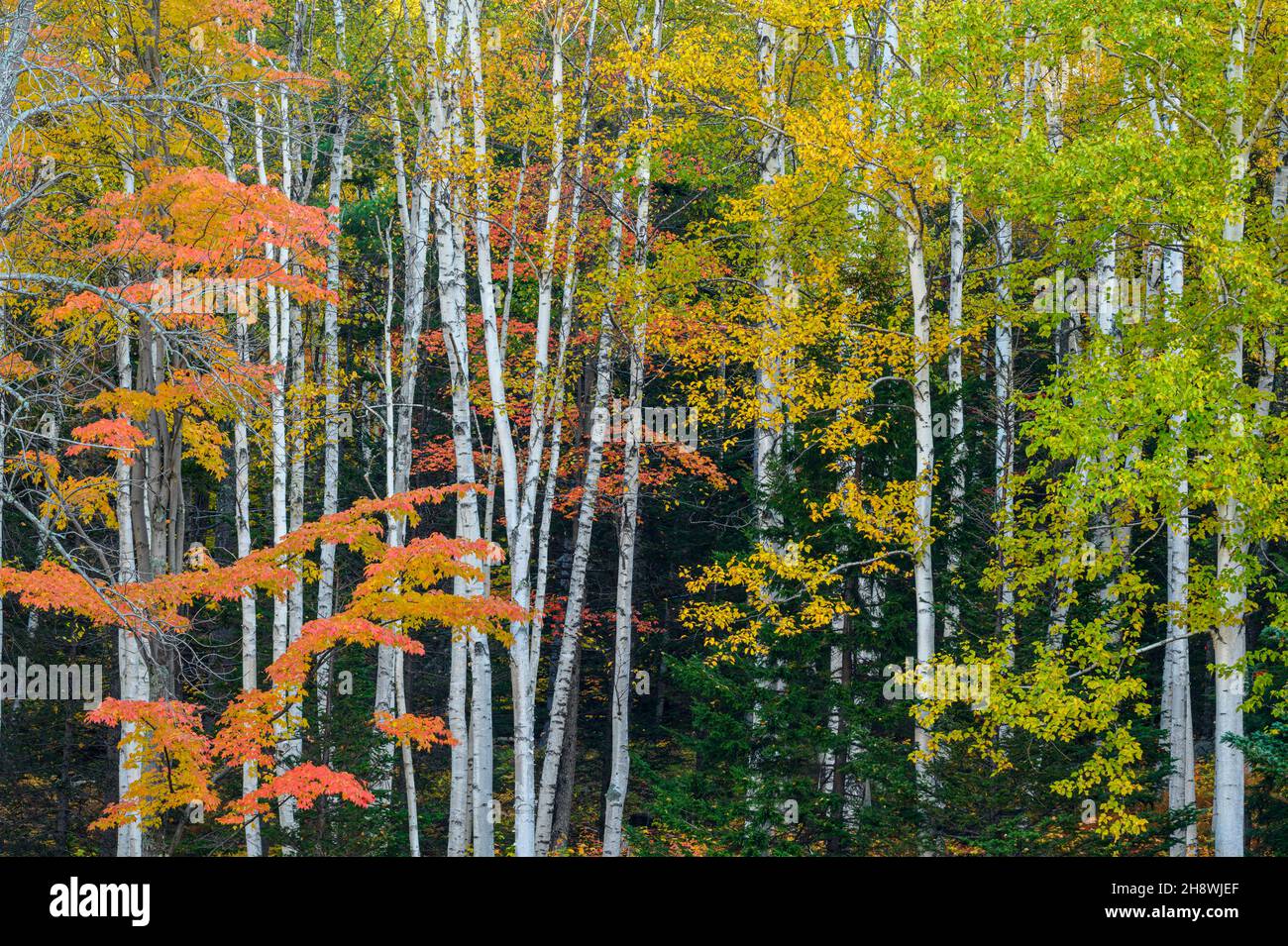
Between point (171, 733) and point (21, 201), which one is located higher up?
point (21, 201)

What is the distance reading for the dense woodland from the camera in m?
12.6

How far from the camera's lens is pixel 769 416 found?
15.4 meters

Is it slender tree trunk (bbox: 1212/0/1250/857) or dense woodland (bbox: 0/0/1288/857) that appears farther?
slender tree trunk (bbox: 1212/0/1250/857)

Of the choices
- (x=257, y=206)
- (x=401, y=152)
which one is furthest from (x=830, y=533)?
(x=401, y=152)

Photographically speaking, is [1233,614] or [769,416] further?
[769,416]

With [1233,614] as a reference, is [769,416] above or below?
above

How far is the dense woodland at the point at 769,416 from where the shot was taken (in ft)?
41.5

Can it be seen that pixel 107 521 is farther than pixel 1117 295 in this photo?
Yes

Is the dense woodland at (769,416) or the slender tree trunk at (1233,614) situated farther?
the slender tree trunk at (1233,614)

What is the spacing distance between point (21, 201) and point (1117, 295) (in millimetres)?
12528

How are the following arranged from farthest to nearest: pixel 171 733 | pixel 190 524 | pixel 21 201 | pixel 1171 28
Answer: pixel 190 524 → pixel 1171 28 → pixel 171 733 → pixel 21 201

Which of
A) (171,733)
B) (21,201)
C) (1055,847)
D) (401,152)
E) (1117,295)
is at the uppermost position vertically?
(401,152)

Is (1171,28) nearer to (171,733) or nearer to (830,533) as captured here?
(830,533)
